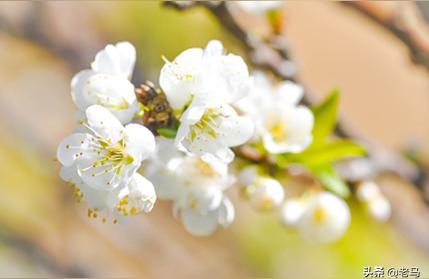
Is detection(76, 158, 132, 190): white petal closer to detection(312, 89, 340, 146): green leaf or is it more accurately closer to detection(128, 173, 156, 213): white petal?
detection(128, 173, 156, 213): white petal

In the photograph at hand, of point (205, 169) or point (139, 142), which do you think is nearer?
point (139, 142)

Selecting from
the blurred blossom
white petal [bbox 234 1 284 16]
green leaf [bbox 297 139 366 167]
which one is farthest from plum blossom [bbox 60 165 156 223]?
white petal [bbox 234 1 284 16]

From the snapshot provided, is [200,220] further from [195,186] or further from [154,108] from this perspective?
[154,108]

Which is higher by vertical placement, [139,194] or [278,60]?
[278,60]

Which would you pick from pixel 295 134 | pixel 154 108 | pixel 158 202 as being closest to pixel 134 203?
pixel 154 108

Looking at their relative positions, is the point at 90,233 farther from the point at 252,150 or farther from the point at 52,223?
the point at 252,150

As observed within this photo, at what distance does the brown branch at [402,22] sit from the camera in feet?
3.58

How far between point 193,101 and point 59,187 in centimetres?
147

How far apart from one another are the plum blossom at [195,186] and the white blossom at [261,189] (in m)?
0.04

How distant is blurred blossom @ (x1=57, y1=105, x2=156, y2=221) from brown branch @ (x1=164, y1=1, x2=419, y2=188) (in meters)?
0.31

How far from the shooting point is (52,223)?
193 centimetres

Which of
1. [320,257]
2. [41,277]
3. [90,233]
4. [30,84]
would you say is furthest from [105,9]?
[320,257]

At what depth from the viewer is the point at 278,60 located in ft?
3.56

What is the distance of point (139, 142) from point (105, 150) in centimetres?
6
